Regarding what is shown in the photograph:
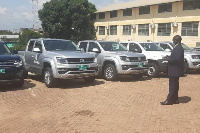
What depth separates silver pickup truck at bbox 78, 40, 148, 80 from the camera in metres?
10.8

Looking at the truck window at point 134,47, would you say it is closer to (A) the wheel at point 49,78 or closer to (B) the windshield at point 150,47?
(B) the windshield at point 150,47

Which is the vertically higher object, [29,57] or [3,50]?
[3,50]

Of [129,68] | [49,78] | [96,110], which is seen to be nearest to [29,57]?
[49,78]

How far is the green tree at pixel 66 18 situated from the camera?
45.0m

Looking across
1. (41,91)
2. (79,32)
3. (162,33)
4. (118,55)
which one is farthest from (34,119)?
(79,32)

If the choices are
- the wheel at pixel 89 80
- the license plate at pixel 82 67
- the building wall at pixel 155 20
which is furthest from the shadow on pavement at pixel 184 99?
the building wall at pixel 155 20

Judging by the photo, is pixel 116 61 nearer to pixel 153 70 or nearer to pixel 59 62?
pixel 153 70

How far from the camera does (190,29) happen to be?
32500 mm

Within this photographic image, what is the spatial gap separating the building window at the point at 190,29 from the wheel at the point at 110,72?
2352cm

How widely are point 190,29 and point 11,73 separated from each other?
2824cm

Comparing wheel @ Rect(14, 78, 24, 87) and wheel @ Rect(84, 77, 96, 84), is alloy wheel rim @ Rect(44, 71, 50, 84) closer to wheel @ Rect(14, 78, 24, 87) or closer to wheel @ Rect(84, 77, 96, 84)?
wheel @ Rect(14, 78, 24, 87)

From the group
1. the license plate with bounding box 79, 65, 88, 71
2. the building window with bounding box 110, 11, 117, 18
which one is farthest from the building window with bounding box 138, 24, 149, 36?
the license plate with bounding box 79, 65, 88, 71

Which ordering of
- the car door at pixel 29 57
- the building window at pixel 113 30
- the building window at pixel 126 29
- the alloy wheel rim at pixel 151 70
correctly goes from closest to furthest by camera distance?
the car door at pixel 29 57
the alloy wheel rim at pixel 151 70
the building window at pixel 126 29
the building window at pixel 113 30

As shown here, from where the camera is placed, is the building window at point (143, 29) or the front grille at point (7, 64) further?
the building window at point (143, 29)
